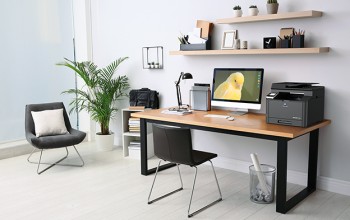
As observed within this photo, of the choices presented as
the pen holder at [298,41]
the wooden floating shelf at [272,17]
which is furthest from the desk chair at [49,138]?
the pen holder at [298,41]

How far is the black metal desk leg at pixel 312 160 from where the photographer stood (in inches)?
146

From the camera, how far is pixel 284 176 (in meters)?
3.20

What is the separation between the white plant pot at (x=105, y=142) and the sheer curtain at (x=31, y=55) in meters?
1.05

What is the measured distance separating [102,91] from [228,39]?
6.86ft

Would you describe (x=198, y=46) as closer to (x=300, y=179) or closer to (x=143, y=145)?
(x=143, y=145)

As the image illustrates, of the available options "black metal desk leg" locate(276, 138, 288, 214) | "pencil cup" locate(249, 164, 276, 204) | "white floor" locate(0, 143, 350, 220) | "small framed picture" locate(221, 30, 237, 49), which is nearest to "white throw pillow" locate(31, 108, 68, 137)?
"white floor" locate(0, 143, 350, 220)

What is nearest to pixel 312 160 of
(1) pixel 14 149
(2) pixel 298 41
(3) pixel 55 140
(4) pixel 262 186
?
(4) pixel 262 186

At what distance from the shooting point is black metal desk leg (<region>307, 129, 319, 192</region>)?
370 cm

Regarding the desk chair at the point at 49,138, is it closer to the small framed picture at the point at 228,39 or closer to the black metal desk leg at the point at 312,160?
the small framed picture at the point at 228,39

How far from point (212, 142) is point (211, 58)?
39.7 inches

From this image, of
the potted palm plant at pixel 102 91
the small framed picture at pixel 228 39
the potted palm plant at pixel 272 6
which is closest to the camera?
the potted palm plant at pixel 272 6

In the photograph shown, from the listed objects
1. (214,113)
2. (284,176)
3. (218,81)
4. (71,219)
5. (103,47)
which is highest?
(103,47)

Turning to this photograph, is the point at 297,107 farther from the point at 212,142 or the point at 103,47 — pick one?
the point at 103,47

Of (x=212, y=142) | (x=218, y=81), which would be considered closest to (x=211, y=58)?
(x=218, y=81)
